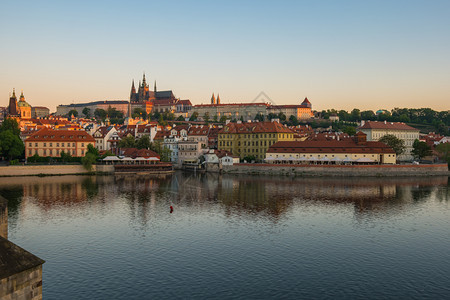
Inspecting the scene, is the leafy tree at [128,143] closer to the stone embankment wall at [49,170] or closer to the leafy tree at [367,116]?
the stone embankment wall at [49,170]

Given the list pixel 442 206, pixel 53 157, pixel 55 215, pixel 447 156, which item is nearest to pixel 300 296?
pixel 55 215

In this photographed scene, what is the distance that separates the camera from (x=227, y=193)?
51188 mm

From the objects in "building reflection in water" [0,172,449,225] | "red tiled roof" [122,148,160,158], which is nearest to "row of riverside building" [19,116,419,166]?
"red tiled roof" [122,148,160,158]

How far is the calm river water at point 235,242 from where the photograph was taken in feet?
67.2

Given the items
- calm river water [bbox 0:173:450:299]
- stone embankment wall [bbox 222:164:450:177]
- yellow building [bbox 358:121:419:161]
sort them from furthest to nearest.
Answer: yellow building [bbox 358:121:419:161] < stone embankment wall [bbox 222:164:450:177] < calm river water [bbox 0:173:450:299]

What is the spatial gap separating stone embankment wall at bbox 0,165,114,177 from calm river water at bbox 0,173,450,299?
17563 millimetres

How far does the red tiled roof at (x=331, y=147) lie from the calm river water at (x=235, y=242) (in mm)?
26585

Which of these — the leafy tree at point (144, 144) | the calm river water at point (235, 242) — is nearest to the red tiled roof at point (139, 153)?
the leafy tree at point (144, 144)

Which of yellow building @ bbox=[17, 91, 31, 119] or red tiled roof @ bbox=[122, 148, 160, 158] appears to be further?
yellow building @ bbox=[17, 91, 31, 119]

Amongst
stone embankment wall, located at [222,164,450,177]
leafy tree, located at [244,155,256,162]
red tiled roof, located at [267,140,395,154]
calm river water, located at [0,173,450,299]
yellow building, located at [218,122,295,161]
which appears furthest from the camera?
yellow building, located at [218,122,295,161]

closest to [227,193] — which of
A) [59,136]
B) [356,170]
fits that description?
[356,170]

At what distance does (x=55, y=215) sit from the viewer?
3666 cm

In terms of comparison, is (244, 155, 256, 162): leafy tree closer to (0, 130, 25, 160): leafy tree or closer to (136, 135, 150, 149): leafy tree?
(136, 135, 150, 149): leafy tree

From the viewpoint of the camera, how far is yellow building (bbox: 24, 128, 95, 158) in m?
80.4
